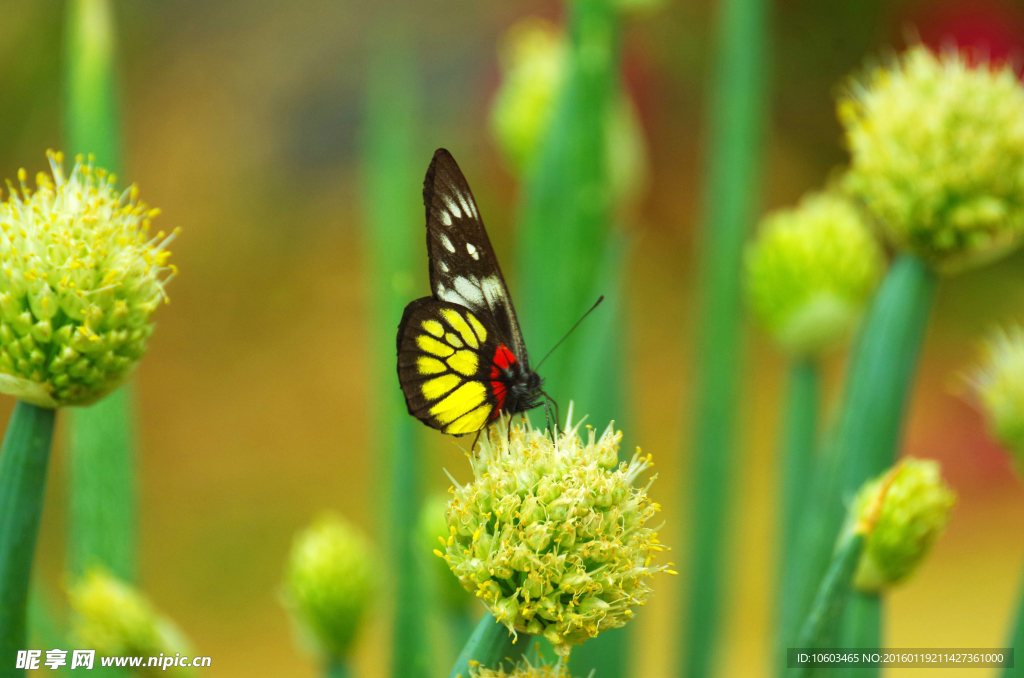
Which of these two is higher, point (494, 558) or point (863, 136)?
point (863, 136)

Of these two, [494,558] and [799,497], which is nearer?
[494,558]

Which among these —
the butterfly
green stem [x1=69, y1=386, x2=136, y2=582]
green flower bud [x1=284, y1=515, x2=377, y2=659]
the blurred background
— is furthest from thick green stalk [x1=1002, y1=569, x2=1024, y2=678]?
the blurred background

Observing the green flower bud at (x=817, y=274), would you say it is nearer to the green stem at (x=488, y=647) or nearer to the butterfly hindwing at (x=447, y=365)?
the butterfly hindwing at (x=447, y=365)

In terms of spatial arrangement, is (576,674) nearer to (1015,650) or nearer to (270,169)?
(1015,650)

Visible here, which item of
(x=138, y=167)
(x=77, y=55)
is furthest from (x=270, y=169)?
(x=77, y=55)

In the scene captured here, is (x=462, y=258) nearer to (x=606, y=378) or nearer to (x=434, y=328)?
(x=434, y=328)

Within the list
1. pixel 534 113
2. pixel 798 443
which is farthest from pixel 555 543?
pixel 534 113
